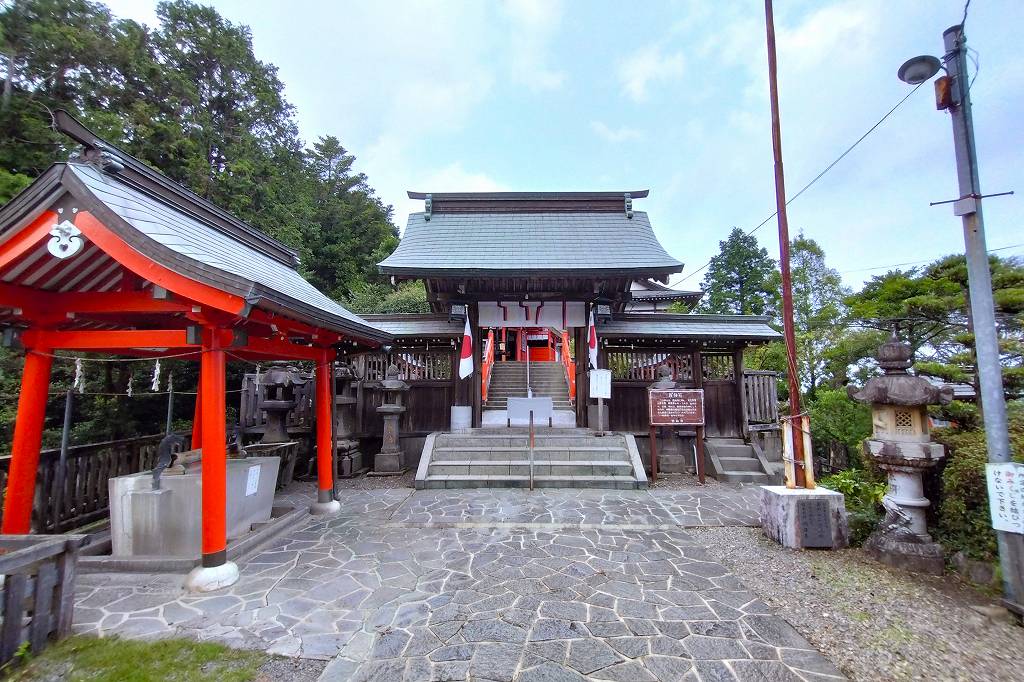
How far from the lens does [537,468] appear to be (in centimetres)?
802

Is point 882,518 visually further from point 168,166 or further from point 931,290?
point 168,166

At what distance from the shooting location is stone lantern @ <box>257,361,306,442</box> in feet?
Answer: 27.6

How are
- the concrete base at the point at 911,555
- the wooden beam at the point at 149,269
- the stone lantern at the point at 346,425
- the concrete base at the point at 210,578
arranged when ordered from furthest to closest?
the stone lantern at the point at 346,425, the concrete base at the point at 911,555, the concrete base at the point at 210,578, the wooden beam at the point at 149,269

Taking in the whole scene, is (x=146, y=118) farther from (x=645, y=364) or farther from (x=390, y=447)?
(x=645, y=364)

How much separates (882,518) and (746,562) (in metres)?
1.84

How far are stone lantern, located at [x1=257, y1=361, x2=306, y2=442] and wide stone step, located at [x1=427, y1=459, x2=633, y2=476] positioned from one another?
131 inches

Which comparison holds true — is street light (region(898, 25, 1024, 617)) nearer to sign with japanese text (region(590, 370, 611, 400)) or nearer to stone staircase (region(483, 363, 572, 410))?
sign with japanese text (region(590, 370, 611, 400))

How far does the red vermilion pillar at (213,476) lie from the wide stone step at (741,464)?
9.12 meters

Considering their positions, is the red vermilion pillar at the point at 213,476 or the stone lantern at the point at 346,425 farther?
the stone lantern at the point at 346,425

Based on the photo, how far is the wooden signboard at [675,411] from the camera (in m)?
8.32

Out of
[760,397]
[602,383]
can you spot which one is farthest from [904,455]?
[760,397]

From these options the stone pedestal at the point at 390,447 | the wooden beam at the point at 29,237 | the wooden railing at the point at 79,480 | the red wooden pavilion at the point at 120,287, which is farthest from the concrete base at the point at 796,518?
the wooden railing at the point at 79,480

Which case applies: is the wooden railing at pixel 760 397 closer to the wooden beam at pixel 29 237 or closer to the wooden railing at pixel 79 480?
the wooden beam at pixel 29 237

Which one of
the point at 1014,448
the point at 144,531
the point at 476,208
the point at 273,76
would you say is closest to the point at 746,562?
the point at 1014,448
